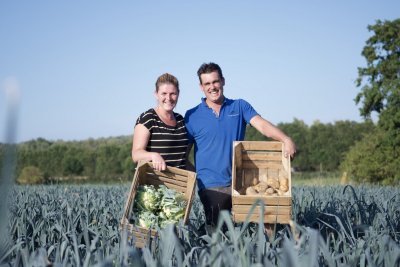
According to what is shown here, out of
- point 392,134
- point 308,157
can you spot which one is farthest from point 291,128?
point 392,134

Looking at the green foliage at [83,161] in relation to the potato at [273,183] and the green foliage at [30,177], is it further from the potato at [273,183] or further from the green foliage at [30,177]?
the potato at [273,183]

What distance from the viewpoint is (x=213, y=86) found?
3633 millimetres

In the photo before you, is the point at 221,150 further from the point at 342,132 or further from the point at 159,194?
the point at 342,132

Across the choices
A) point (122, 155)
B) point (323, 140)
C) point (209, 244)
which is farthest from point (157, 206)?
point (323, 140)

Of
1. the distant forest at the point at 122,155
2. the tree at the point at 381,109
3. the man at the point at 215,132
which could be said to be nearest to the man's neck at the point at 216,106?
the man at the point at 215,132

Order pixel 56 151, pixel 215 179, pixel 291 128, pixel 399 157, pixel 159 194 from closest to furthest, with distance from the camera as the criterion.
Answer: pixel 159 194, pixel 215 179, pixel 399 157, pixel 56 151, pixel 291 128

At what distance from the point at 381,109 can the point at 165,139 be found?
21.7 m

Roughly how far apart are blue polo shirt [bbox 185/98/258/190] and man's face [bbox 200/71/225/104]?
10 cm

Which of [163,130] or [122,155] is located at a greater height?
[163,130]

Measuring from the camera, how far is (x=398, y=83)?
886 inches

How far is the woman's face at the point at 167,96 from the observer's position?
3.30 metres

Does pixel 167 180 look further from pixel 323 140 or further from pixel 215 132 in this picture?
pixel 323 140

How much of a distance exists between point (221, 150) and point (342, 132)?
43990mm

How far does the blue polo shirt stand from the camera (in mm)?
3568
